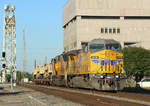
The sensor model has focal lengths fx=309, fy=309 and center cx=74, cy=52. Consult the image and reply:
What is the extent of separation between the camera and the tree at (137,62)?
80.5 m

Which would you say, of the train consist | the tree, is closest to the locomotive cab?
the train consist

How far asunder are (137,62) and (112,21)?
172 feet

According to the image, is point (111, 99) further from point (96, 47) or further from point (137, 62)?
point (137, 62)

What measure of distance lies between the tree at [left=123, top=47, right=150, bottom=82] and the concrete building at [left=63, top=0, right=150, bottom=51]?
4314 centimetres

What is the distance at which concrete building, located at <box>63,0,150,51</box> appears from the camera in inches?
5143

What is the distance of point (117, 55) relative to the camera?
3014 centimetres

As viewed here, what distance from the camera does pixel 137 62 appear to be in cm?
8362

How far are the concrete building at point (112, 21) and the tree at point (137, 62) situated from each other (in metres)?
43.1

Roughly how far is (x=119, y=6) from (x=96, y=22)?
12.1 metres

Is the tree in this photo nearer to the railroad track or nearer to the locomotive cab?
the locomotive cab

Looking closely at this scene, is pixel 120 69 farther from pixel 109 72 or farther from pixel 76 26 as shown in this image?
pixel 76 26

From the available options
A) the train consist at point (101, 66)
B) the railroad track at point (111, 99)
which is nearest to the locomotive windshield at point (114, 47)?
the train consist at point (101, 66)

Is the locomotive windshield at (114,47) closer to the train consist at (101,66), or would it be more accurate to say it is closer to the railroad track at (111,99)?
the train consist at (101,66)

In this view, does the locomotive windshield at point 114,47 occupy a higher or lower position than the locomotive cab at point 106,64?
higher
